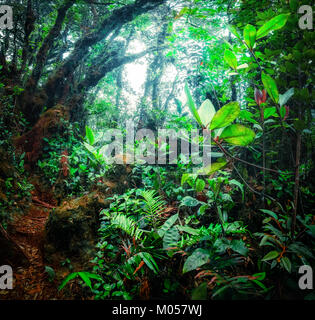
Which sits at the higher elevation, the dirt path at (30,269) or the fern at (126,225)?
the fern at (126,225)

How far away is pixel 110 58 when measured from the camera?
7.51 m

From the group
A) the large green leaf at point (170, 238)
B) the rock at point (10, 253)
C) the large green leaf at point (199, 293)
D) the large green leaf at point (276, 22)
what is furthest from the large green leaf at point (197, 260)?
the rock at point (10, 253)

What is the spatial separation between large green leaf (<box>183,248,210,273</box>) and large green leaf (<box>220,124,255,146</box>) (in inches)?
30.4

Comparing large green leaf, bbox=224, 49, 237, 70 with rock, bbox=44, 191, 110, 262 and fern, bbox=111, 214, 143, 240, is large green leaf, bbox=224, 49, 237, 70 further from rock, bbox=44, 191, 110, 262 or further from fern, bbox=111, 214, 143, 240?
rock, bbox=44, 191, 110, 262

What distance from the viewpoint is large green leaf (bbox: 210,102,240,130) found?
0.83 metres

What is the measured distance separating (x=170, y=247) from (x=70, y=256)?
4.10ft

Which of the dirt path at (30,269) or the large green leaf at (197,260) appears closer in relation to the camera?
the large green leaf at (197,260)

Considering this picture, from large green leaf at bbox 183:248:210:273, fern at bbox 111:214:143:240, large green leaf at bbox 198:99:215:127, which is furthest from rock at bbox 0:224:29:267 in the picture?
large green leaf at bbox 198:99:215:127

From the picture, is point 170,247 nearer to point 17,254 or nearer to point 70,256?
point 70,256

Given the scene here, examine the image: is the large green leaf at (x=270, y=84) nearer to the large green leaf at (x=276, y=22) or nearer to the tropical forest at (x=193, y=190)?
the tropical forest at (x=193, y=190)

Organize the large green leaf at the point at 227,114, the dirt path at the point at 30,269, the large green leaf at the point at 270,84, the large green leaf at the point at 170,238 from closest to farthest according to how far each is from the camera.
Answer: the large green leaf at the point at 227,114 → the large green leaf at the point at 270,84 → the large green leaf at the point at 170,238 → the dirt path at the point at 30,269

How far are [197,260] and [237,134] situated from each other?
83cm

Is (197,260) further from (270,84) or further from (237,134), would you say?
(270,84)

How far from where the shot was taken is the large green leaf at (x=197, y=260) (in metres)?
1.08
